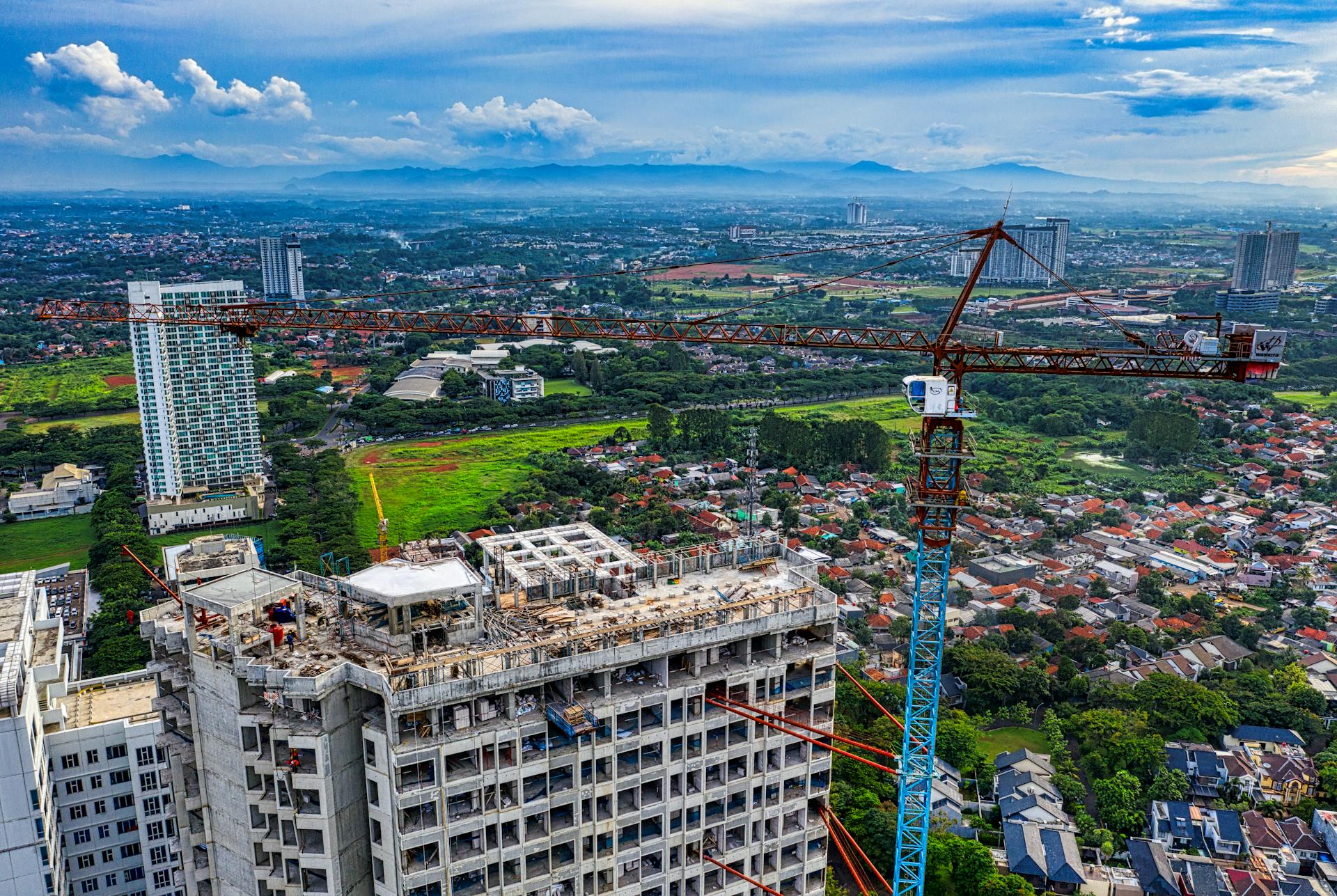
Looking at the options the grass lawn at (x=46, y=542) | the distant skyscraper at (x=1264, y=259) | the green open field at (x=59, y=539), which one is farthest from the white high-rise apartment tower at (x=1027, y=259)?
the grass lawn at (x=46, y=542)

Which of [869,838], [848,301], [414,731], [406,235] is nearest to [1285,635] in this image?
[869,838]

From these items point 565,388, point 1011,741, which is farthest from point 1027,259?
point 1011,741

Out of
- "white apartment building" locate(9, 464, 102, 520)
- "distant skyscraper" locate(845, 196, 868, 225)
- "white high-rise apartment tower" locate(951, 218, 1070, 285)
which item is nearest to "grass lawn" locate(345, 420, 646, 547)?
"white apartment building" locate(9, 464, 102, 520)

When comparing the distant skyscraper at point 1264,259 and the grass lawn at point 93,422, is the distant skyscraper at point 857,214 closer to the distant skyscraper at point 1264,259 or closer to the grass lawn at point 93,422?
the distant skyscraper at point 1264,259

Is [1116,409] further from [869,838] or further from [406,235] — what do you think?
[406,235]

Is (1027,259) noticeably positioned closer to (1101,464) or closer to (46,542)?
(1101,464)

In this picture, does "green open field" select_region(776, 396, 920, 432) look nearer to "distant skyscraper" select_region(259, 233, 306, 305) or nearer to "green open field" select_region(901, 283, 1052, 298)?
"green open field" select_region(901, 283, 1052, 298)
